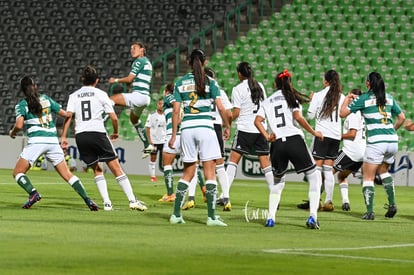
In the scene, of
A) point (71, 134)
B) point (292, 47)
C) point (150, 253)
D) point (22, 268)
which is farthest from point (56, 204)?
point (292, 47)

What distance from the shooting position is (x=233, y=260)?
10664 mm

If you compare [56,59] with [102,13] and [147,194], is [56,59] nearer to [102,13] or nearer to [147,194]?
[102,13]

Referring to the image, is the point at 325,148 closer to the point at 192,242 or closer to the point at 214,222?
the point at 214,222

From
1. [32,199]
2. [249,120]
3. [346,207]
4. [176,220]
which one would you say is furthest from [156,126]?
[176,220]

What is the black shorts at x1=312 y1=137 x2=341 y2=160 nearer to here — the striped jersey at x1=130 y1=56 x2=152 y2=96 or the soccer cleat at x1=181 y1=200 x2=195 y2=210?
the soccer cleat at x1=181 y1=200 x2=195 y2=210

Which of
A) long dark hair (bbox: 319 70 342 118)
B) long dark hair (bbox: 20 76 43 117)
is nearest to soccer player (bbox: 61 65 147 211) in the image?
long dark hair (bbox: 20 76 43 117)

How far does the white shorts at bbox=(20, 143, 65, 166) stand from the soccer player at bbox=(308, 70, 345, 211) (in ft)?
14.5

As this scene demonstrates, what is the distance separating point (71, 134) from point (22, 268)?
2820 cm

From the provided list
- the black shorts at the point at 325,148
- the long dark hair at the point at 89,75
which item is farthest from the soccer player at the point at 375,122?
the long dark hair at the point at 89,75

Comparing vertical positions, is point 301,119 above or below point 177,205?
above

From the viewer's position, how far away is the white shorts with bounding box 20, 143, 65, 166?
1709cm

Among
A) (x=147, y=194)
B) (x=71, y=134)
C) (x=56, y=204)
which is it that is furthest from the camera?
(x=71, y=134)

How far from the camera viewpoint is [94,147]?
16844 mm

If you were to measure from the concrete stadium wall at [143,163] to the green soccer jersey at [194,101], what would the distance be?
1667cm
